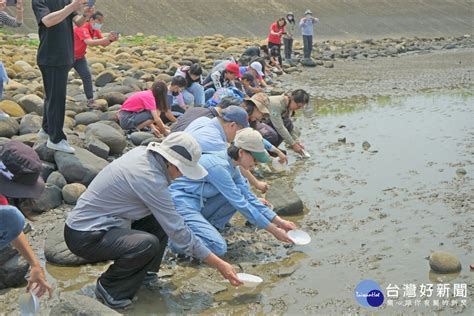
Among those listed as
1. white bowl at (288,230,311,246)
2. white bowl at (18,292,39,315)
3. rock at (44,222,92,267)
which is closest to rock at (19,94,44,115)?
rock at (44,222,92,267)

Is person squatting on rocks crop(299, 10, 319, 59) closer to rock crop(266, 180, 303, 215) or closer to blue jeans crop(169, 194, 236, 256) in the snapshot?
rock crop(266, 180, 303, 215)

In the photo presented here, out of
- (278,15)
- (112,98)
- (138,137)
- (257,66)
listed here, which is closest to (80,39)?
(112,98)

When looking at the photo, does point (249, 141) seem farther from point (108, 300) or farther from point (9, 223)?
point (9, 223)

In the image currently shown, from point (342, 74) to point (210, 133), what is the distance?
12.3m

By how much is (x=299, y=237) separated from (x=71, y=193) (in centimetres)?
220

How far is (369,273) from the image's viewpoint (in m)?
4.58

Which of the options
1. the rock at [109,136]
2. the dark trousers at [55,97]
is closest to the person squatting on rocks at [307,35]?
the rock at [109,136]

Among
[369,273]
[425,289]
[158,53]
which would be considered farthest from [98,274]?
[158,53]

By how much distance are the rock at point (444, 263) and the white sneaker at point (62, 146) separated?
359 cm

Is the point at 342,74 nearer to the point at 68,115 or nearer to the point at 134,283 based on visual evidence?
the point at 68,115

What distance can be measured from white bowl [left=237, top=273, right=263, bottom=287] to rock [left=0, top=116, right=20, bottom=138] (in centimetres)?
362

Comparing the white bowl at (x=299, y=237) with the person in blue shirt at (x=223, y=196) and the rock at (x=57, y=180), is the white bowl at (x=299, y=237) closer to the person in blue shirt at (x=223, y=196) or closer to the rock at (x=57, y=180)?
the person in blue shirt at (x=223, y=196)

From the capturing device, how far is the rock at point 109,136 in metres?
7.21

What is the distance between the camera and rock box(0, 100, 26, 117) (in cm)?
774
